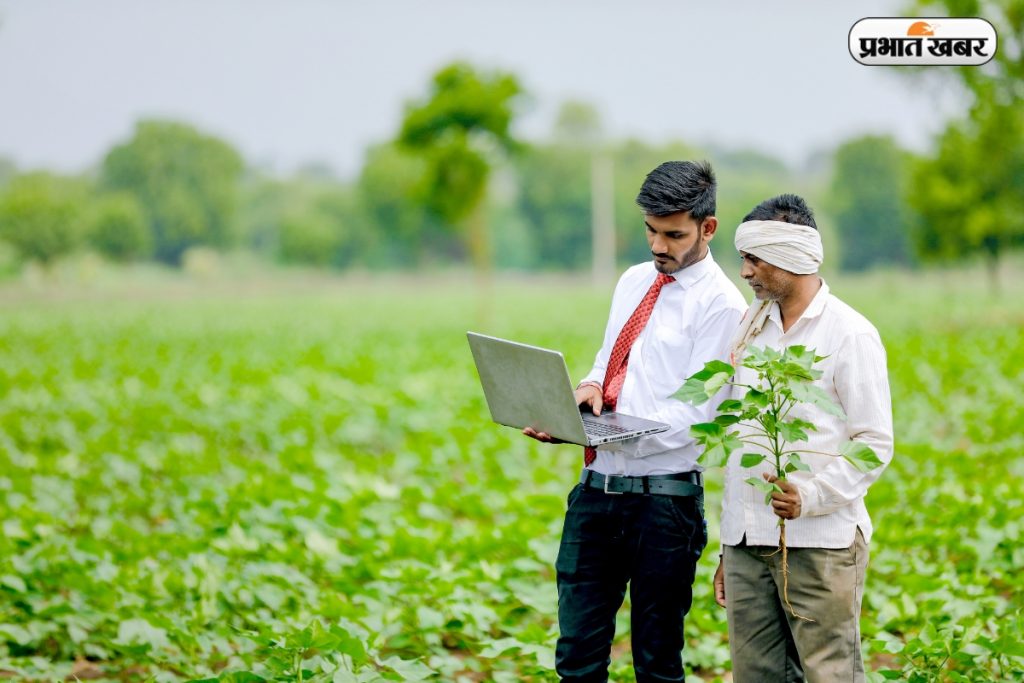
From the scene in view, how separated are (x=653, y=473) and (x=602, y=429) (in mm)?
313

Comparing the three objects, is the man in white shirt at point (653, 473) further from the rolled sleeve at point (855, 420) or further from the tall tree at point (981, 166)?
the tall tree at point (981, 166)

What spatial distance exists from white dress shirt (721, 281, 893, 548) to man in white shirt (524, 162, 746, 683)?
18 cm

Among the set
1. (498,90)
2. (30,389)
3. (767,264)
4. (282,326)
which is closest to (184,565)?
(767,264)

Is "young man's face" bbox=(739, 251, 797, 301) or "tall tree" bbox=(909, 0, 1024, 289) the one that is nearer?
"young man's face" bbox=(739, 251, 797, 301)

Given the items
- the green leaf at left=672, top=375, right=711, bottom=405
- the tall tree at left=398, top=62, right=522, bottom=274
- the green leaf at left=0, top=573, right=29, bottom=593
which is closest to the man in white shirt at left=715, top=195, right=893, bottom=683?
the green leaf at left=672, top=375, right=711, bottom=405

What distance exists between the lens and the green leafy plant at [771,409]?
2.75 metres

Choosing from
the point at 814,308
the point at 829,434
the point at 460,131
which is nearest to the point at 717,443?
the point at 829,434

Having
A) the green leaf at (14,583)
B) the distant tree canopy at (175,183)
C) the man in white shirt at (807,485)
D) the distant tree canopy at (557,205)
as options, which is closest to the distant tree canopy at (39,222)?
the distant tree canopy at (175,183)

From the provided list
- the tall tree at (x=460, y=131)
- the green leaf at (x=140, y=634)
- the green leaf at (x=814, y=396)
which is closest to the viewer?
the green leaf at (x=814, y=396)

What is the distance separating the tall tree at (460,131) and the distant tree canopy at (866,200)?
51001 mm

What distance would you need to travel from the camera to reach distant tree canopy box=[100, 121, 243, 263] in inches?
2277

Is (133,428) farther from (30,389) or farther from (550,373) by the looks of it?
(550,373)

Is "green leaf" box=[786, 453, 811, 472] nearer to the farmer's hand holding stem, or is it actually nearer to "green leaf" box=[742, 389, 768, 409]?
the farmer's hand holding stem

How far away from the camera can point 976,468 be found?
25.7 ft
